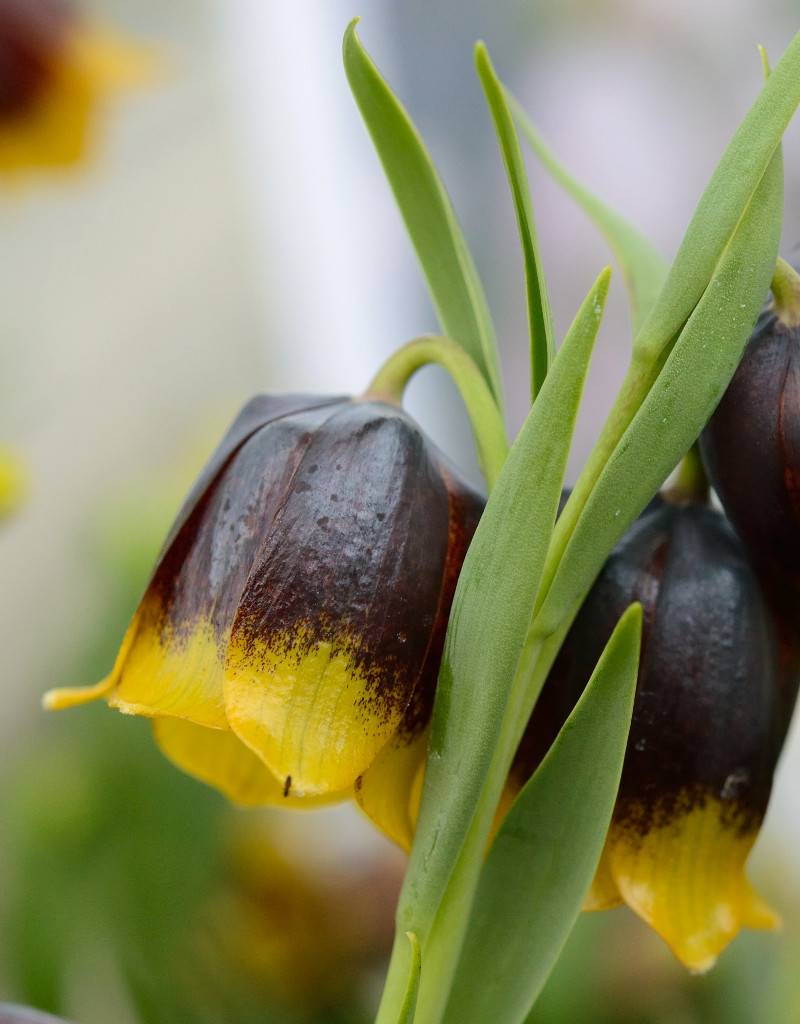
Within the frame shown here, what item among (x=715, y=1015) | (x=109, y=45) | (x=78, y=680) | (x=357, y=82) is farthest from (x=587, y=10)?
(x=357, y=82)

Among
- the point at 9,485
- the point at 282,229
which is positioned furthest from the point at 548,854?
the point at 282,229

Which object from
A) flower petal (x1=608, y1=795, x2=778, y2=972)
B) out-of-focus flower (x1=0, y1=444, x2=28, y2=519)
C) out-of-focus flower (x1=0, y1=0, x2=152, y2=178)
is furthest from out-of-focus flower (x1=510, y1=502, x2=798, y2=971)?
out-of-focus flower (x1=0, y1=0, x2=152, y2=178)

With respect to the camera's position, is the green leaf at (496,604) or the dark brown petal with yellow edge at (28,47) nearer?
the green leaf at (496,604)

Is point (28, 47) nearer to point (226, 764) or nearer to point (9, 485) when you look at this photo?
point (9, 485)

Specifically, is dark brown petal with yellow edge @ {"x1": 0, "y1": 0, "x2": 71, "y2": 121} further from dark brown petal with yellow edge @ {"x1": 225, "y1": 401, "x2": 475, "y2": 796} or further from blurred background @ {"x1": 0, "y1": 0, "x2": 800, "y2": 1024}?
dark brown petal with yellow edge @ {"x1": 225, "y1": 401, "x2": 475, "y2": 796}

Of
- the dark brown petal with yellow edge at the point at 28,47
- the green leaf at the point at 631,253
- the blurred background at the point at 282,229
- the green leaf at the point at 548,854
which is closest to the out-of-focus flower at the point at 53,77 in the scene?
the dark brown petal with yellow edge at the point at 28,47

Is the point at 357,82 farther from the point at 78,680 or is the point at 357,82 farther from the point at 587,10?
the point at 587,10

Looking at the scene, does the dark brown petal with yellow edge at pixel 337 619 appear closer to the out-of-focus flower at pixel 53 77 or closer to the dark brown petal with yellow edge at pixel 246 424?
the dark brown petal with yellow edge at pixel 246 424
